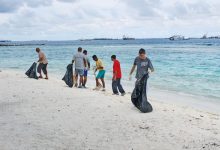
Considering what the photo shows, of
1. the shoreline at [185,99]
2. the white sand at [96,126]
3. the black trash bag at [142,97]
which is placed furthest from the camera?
the shoreline at [185,99]

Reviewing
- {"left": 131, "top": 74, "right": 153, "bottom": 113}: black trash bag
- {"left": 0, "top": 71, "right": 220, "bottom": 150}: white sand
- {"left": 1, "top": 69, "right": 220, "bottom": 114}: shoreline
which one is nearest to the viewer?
{"left": 0, "top": 71, "right": 220, "bottom": 150}: white sand

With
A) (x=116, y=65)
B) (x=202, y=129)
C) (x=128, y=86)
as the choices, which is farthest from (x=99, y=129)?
(x=128, y=86)

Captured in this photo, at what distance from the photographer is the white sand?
738cm

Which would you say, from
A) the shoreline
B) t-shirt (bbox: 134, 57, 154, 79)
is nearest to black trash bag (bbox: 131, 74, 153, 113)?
t-shirt (bbox: 134, 57, 154, 79)

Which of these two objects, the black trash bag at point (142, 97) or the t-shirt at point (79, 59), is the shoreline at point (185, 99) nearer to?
the t-shirt at point (79, 59)

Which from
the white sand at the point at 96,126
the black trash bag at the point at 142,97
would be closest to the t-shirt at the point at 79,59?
the white sand at the point at 96,126

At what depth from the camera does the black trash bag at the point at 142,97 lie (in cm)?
1002

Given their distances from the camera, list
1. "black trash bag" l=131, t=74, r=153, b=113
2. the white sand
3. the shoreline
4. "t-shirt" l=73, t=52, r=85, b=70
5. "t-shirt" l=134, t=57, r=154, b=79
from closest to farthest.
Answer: the white sand
"black trash bag" l=131, t=74, r=153, b=113
"t-shirt" l=134, t=57, r=154, b=79
the shoreline
"t-shirt" l=73, t=52, r=85, b=70

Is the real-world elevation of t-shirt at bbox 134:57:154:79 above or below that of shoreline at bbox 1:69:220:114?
above

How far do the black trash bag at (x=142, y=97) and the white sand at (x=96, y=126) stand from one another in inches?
6.4

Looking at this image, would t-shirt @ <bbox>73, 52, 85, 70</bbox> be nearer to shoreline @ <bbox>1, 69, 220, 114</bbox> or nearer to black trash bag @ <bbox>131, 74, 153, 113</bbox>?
shoreline @ <bbox>1, 69, 220, 114</bbox>

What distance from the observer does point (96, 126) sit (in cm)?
853

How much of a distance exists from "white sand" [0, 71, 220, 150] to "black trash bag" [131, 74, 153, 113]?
16 centimetres

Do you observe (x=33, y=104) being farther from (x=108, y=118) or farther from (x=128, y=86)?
(x=128, y=86)
